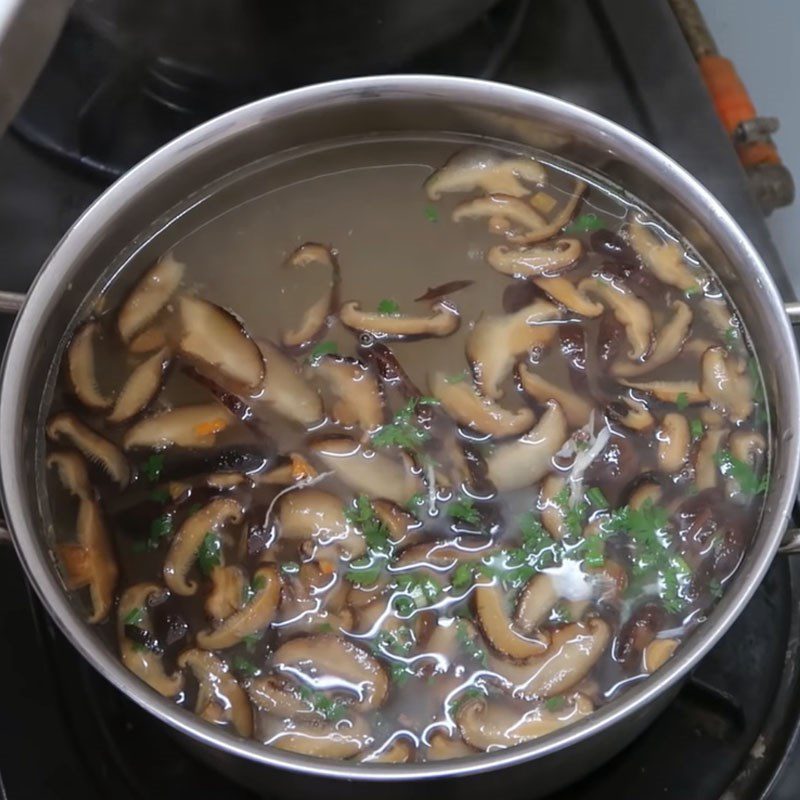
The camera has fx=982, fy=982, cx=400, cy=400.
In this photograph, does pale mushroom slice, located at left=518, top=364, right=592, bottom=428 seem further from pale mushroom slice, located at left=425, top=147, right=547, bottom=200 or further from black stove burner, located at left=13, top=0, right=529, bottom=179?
black stove burner, located at left=13, top=0, right=529, bottom=179

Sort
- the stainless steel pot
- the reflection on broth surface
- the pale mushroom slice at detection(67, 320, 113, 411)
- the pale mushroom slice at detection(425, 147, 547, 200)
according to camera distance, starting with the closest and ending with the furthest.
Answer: the stainless steel pot → the reflection on broth surface → the pale mushroom slice at detection(67, 320, 113, 411) → the pale mushroom slice at detection(425, 147, 547, 200)

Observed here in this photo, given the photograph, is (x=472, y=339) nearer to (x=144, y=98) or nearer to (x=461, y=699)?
(x=461, y=699)

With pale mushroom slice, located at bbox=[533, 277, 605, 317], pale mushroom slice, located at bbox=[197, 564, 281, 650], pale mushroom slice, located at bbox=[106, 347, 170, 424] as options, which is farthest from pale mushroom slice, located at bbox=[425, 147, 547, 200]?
pale mushroom slice, located at bbox=[197, 564, 281, 650]

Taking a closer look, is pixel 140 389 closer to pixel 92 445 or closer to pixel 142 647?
pixel 92 445

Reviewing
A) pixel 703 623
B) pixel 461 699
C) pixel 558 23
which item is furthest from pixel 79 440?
pixel 558 23

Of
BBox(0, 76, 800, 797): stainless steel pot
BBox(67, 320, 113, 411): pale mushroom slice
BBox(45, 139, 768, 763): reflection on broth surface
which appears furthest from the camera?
BBox(67, 320, 113, 411): pale mushroom slice

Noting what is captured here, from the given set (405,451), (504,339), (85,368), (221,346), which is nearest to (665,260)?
(504,339)
